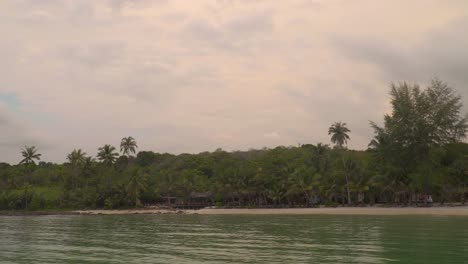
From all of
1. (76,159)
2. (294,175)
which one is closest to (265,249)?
(294,175)

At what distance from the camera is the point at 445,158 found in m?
63.2

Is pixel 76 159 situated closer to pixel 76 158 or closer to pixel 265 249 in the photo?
pixel 76 158

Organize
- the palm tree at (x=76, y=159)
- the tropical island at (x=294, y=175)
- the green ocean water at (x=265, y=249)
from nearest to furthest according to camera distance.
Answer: the green ocean water at (x=265, y=249) < the tropical island at (x=294, y=175) < the palm tree at (x=76, y=159)

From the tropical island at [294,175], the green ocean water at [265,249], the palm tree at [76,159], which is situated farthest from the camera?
the palm tree at [76,159]

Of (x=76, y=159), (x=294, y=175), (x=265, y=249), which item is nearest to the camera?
(x=265, y=249)

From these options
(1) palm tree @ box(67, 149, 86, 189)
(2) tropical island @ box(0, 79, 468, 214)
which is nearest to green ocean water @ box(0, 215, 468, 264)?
(2) tropical island @ box(0, 79, 468, 214)

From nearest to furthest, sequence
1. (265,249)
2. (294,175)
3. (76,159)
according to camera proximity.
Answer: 1. (265,249)
2. (294,175)
3. (76,159)

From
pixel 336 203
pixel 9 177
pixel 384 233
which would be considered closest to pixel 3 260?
pixel 384 233

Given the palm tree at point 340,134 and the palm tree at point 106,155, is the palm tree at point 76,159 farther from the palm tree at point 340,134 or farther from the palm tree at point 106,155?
the palm tree at point 340,134

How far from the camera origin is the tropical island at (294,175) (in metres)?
62.9

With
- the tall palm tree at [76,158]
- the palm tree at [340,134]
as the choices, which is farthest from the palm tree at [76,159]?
the palm tree at [340,134]

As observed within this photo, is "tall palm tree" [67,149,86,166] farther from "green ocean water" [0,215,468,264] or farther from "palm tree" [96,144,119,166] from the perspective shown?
"green ocean water" [0,215,468,264]

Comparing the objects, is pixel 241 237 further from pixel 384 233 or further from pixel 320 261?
pixel 320 261

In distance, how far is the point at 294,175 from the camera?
82.2 m
